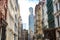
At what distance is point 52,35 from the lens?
3491cm

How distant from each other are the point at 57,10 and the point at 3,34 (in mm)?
13958

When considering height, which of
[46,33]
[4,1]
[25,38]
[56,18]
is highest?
[4,1]

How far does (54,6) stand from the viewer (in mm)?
36781

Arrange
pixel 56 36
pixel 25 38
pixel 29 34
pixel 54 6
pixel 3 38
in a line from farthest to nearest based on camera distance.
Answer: pixel 29 34
pixel 25 38
pixel 54 6
pixel 56 36
pixel 3 38

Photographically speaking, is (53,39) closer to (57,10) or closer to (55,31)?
(55,31)

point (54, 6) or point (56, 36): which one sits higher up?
point (54, 6)

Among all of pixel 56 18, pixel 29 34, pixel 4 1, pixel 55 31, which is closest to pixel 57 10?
pixel 56 18

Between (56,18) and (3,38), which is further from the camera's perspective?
(56,18)

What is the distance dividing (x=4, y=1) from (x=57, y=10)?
12.4 m

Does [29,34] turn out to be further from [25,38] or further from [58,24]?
[58,24]

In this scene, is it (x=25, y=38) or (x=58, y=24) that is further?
(x=25, y=38)

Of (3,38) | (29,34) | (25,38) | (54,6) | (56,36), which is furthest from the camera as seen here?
(29,34)

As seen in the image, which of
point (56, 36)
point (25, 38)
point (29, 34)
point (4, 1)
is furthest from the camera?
point (29, 34)

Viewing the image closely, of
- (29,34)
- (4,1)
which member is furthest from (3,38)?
(29,34)
